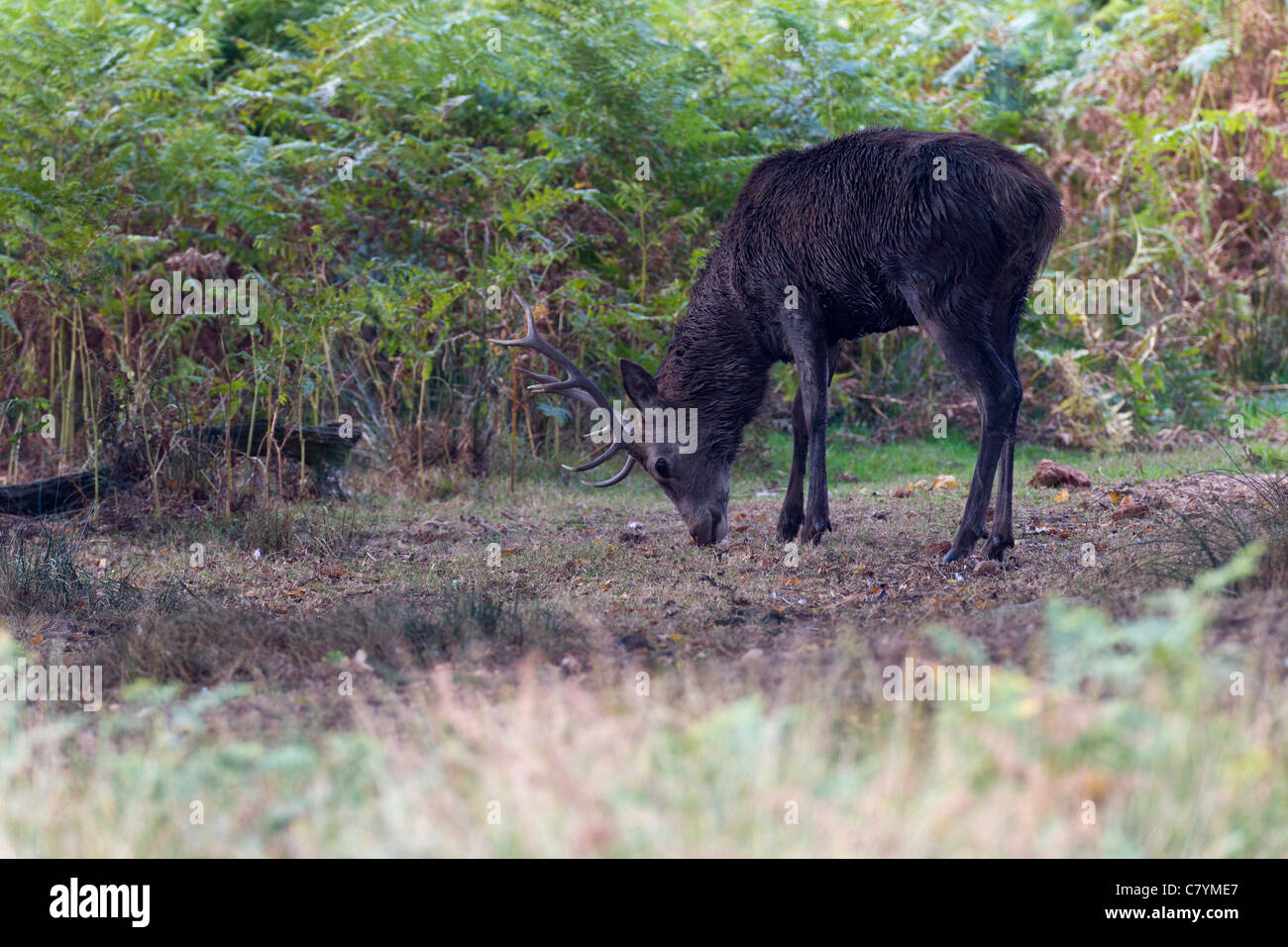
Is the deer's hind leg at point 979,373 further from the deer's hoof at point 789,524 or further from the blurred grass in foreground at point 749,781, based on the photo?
the blurred grass in foreground at point 749,781

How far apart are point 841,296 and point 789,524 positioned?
59.9 inches

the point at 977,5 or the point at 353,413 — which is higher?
the point at 977,5

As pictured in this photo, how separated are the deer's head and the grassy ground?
45cm

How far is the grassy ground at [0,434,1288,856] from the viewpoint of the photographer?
2.96m

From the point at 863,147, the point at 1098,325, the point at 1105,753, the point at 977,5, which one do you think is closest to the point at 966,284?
the point at 863,147

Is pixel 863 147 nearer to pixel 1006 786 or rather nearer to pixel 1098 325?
pixel 1006 786

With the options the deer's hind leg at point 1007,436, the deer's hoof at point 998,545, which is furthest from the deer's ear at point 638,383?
the deer's hoof at point 998,545

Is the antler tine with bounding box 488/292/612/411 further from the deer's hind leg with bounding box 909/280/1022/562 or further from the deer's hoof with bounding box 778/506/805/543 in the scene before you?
the deer's hind leg with bounding box 909/280/1022/562

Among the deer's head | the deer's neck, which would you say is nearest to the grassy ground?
the deer's head

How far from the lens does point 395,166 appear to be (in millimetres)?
10523

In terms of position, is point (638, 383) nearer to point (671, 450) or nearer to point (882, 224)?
point (671, 450)

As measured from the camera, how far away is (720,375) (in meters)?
8.05

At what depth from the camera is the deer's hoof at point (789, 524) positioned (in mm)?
8055
